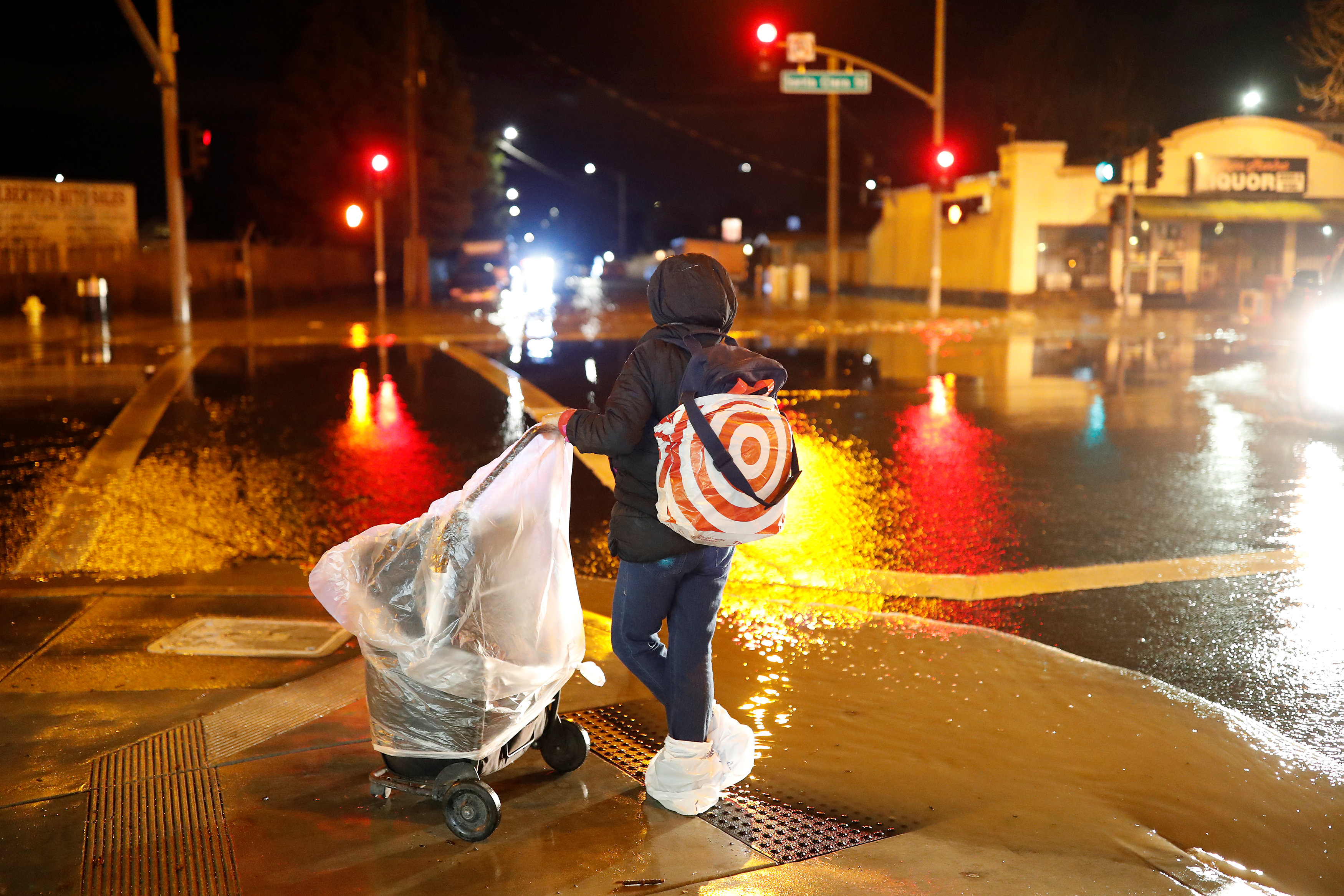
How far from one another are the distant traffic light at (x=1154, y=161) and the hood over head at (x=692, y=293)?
26452mm

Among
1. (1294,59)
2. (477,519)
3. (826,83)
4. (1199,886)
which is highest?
(1294,59)

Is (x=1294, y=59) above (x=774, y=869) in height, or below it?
above

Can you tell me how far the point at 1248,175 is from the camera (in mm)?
34469

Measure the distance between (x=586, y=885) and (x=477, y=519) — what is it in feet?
3.44

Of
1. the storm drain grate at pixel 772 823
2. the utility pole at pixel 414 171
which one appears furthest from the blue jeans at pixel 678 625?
the utility pole at pixel 414 171

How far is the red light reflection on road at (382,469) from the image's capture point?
807cm

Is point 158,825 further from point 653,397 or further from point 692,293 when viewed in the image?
point 692,293

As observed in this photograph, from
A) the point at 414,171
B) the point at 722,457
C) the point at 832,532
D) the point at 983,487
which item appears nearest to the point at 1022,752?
the point at 722,457

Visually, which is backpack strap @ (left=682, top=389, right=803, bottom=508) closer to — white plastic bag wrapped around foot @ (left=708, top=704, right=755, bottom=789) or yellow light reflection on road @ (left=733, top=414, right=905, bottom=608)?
white plastic bag wrapped around foot @ (left=708, top=704, right=755, bottom=789)

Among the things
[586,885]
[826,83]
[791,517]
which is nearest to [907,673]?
[586,885]

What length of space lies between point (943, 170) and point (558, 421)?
27.0m

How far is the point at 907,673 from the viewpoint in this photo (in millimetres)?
4965

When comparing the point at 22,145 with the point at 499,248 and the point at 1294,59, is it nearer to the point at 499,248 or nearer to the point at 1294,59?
the point at 499,248

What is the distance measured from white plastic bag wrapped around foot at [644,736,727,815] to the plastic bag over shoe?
0.43 m
